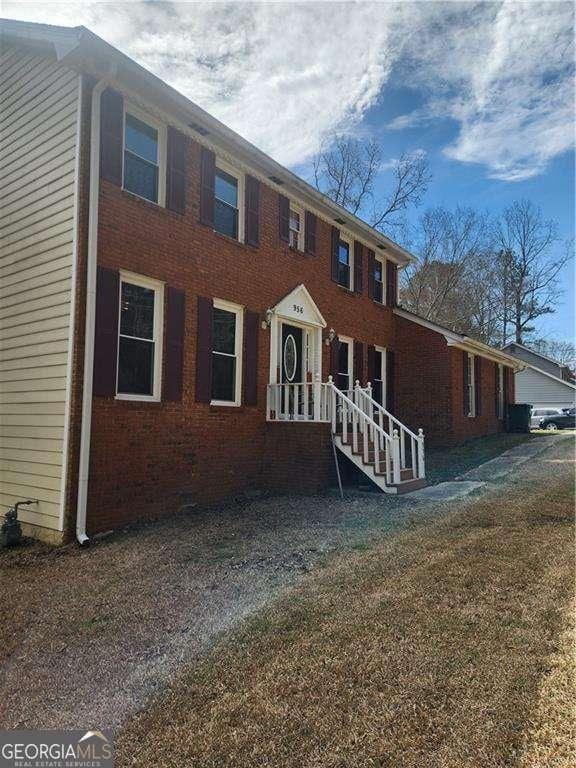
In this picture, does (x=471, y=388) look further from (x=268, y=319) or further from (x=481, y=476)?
(x=268, y=319)

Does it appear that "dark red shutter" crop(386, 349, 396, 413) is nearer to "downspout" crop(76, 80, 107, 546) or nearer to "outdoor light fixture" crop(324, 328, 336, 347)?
"outdoor light fixture" crop(324, 328, 336, 347)

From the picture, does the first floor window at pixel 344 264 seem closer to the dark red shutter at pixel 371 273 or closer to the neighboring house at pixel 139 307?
the dark red shutter at pixel 371 273

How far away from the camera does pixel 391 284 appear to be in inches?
593

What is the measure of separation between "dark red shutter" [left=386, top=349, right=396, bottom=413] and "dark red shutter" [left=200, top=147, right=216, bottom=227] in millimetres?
7587

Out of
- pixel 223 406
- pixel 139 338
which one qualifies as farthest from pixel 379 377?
pixel 139 338

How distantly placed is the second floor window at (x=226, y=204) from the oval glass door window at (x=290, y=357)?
250 centimetres

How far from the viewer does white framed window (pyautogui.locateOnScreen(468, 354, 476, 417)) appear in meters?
16.5

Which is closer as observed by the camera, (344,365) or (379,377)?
(344,365)

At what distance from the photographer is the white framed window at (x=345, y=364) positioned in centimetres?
1241

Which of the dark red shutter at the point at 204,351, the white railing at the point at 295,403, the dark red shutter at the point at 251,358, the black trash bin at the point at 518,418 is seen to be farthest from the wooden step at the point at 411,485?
the black trash bin at the point at 518,418

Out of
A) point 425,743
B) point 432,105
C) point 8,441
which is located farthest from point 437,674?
point 432,105

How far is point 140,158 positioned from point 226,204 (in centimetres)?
193

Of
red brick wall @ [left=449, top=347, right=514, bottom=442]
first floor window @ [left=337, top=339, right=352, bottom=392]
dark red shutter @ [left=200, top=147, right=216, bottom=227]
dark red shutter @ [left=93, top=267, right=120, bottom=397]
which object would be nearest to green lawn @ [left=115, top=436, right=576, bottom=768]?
dark red shutter @ [left=93, top=267, right=120, bottom=397]

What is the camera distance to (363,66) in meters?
9.95
